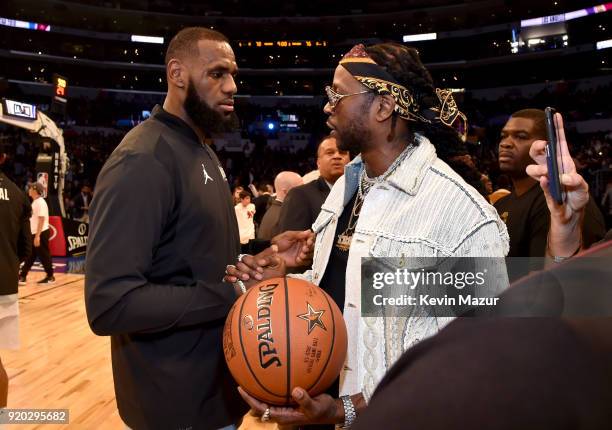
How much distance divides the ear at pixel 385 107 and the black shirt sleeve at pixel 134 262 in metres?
0.78

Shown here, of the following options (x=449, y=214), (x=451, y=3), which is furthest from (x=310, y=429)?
(x=451, y=3)

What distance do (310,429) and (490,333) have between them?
2480 millimetres

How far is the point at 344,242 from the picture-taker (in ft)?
6.52

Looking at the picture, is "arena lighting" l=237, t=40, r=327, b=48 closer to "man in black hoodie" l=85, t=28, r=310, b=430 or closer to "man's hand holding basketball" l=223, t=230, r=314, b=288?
"man in black hoodie" l=85, t=28, r=310, b=430

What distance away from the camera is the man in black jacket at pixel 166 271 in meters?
1.66

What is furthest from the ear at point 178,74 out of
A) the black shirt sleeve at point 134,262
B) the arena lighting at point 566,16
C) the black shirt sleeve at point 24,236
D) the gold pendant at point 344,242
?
the arena lighting at point 566,16

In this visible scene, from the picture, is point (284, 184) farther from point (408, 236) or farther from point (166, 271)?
point (408, 236)

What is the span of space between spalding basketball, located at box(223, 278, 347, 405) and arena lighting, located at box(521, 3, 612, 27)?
2692 cm

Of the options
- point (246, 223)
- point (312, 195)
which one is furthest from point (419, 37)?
point (312, 195)

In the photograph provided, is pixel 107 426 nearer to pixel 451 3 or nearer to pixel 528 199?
pixel 528 199

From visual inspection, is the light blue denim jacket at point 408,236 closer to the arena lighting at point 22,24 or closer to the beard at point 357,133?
the beard at point 357,133

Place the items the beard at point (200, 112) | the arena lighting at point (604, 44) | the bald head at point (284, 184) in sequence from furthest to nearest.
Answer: the arena lighting at point (604, 44) < the bald head at point (284, 184) < the beard at point (200, 112)

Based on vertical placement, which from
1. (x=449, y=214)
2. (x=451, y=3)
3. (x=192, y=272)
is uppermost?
(x=451, y=3)

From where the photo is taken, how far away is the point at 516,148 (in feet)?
11.3
